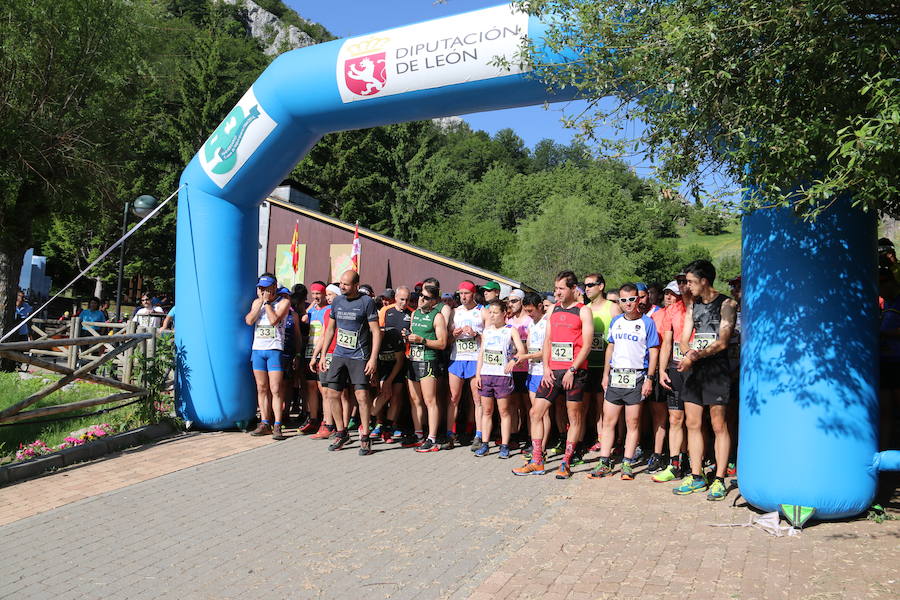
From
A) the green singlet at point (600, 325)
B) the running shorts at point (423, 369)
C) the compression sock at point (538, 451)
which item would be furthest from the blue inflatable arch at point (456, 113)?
the green singlet at point (600, 325)

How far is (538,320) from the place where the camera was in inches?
320

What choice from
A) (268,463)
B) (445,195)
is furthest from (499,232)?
(268,463)

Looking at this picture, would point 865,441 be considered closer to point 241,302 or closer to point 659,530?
point 659,530

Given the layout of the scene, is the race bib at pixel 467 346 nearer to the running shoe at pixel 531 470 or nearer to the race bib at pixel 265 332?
the running shoe at pixel 531 470

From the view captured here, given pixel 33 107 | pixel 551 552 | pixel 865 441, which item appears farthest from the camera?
pixel 33 107

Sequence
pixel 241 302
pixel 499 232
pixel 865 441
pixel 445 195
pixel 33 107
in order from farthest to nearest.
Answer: pixel 499 232 → pixel 445 195 → pixel 33 107 → pixel 241 302 → pixel 865 441

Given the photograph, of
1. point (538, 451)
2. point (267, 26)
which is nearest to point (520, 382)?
point (538, 451)

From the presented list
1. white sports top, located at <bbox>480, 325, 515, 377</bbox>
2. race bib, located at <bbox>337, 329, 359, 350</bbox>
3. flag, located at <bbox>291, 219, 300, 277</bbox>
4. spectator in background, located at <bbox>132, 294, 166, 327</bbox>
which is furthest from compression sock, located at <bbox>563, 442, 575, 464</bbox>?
flag, located at <bbox>291, 219, 300, 277</bbox>

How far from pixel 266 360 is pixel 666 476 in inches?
195

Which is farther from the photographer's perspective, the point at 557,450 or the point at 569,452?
the point at 557,450

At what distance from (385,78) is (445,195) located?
44671mm

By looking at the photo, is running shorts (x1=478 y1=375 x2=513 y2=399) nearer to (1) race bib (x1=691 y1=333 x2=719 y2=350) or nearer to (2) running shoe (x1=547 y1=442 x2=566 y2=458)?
(2) running shoe (x1=547 y1=442 x2=566 y2=458)

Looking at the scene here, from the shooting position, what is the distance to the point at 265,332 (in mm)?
9000

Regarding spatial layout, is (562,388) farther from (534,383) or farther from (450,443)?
(450,443)
